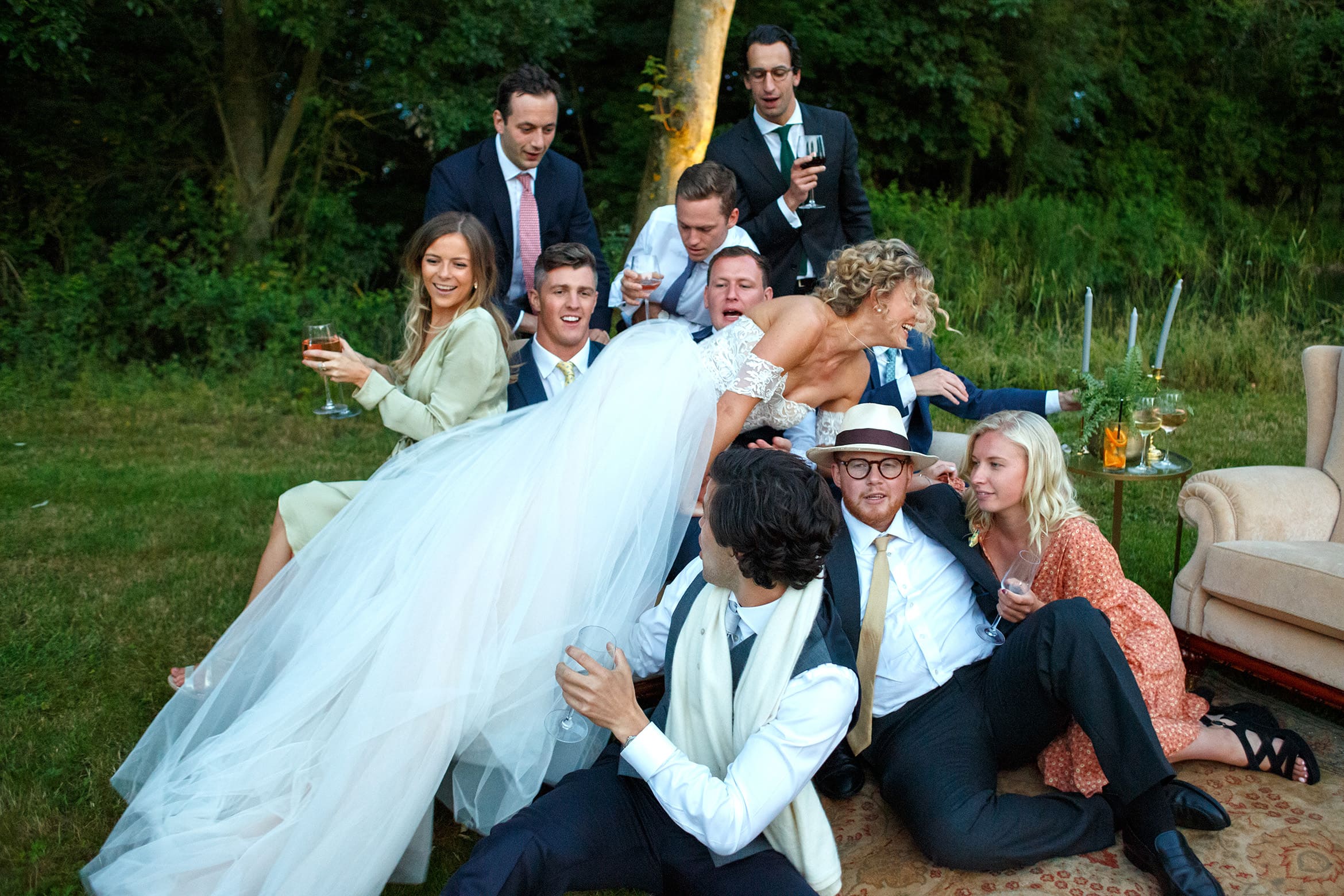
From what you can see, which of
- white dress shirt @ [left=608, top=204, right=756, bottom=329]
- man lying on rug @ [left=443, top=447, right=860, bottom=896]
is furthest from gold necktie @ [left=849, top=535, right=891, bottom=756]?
Answer: white dress shirt @ [left=608, top=204, right=756, bottom=329]

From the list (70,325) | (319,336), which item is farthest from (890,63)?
(319,336)

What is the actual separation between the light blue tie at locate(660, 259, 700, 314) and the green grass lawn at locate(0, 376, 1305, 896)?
7.40 ft

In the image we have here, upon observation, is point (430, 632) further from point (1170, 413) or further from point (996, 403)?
point (1170, 413)

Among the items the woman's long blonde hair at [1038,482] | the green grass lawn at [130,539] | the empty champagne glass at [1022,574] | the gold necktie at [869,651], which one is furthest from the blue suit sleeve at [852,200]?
the empty champagne glass at [1022,574]

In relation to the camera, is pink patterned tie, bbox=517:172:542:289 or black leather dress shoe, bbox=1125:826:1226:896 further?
pink patterned tie, bbox=517:172:542:289

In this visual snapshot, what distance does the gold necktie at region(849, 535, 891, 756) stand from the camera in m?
3.17

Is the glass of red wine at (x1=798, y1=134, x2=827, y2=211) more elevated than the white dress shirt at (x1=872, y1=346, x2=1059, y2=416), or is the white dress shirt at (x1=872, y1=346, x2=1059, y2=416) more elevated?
the glass of red wine at (x1=798, y1=134, x2=827, y2=211)

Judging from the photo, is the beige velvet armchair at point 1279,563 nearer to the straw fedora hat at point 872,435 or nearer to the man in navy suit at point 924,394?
the man in navy suit at point 924,394

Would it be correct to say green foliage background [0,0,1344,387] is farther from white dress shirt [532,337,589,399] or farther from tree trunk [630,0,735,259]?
white dress shirt [532,337,589,399]

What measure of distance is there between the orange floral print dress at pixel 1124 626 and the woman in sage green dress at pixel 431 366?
192 cm

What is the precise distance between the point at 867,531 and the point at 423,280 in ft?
6.05

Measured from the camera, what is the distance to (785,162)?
5281 mm

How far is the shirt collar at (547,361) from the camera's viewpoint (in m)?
4.10

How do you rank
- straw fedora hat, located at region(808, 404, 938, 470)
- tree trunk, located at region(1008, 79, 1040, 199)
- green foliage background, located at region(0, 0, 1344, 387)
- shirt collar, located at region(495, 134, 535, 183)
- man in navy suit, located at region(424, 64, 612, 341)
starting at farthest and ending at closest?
tree trunk, located at region(1008, 79, 1040, 199) → green foliage background, located at region(0, 0, 1344, 387) → shirt collar, located at region(495, 134, 535, 183) → man in navy suit, located at region(424, 64, 612, 341) → straw fedora hat, located at region(808, 404, 938, 470)
